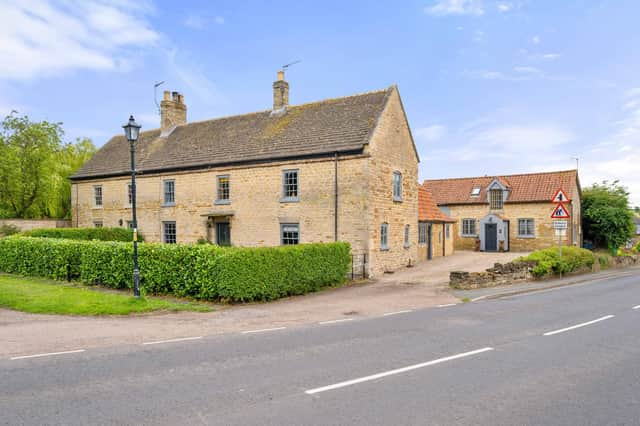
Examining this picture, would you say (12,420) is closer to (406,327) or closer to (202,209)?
(406,327)

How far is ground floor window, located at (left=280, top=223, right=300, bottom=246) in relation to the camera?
Result: 22.5 m

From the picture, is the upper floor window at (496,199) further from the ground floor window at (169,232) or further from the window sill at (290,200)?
the ground floor window at (169,232)

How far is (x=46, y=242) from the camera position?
1878cm

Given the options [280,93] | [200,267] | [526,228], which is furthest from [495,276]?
[526,228]

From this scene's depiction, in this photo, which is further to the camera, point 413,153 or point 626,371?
point 413,153

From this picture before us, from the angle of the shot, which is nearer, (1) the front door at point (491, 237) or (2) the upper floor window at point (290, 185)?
(2) the upper floor window at point (290, 185)

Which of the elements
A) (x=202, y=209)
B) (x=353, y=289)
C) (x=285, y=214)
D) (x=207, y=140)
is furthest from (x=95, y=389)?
(x=207, y=140)

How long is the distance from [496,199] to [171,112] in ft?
91.3

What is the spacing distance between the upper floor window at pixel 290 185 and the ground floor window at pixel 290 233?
1.44 meters

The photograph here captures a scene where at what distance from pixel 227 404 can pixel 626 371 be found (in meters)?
6.32

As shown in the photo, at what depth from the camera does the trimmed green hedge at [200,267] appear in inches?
530

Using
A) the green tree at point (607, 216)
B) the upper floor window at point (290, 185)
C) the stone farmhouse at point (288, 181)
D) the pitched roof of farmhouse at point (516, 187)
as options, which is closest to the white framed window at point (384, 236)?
the stone farmhouse at point (288, 181)

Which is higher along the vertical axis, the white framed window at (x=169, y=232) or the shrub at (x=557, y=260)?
the white framed window at (x=169, y=232)

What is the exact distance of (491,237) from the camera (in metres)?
36.4
